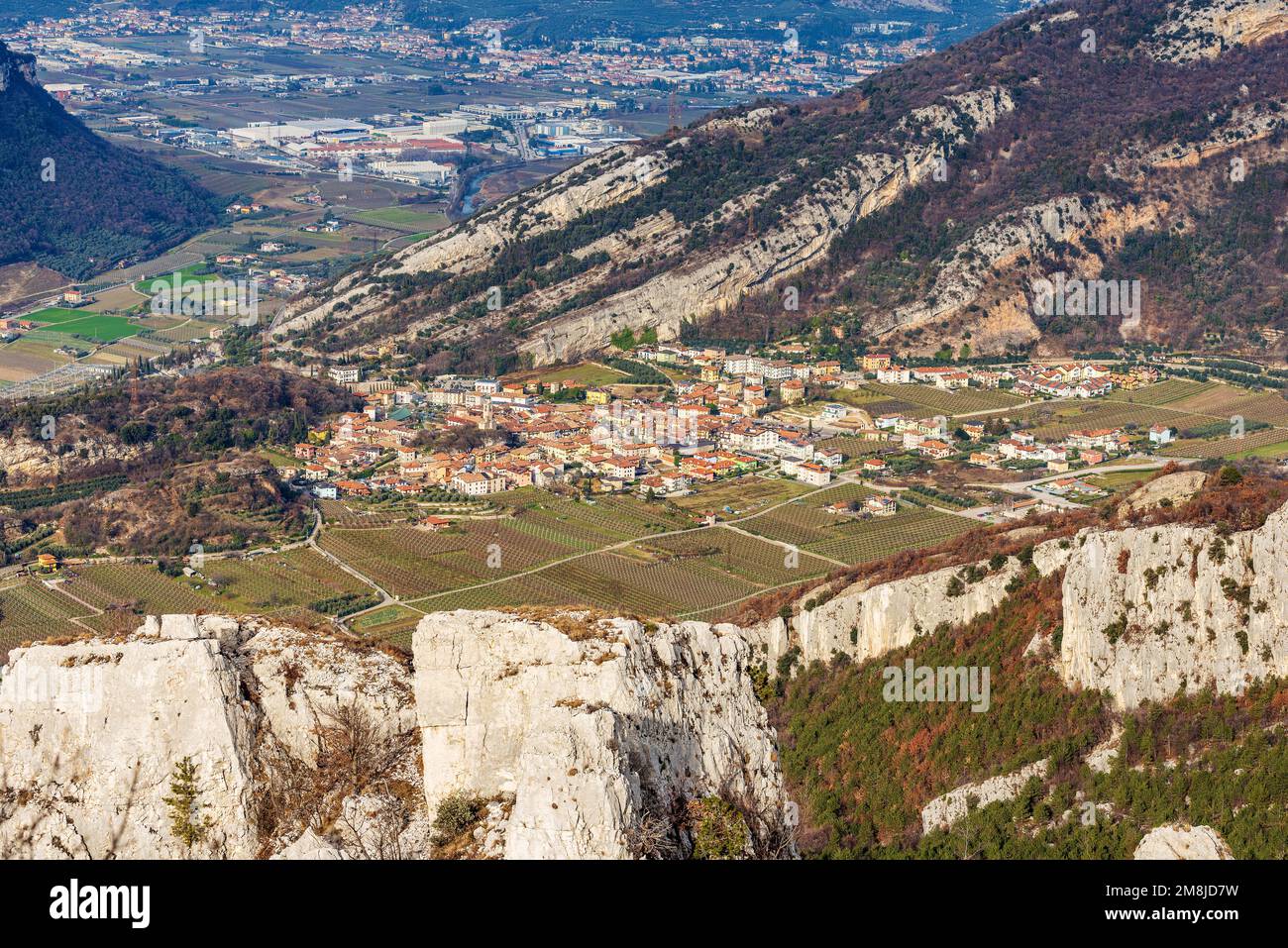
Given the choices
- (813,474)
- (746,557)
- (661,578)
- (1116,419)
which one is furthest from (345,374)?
(1116,419)

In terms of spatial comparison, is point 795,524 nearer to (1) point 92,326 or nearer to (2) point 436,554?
(2) point 436,554

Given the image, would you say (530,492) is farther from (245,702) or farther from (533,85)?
(533,85)

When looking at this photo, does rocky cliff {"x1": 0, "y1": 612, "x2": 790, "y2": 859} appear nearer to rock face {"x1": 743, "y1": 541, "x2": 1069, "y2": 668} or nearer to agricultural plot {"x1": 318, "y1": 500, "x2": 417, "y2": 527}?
rock face {"x1": 743, "y1": 541, "x2": 1069, "y2": 668}

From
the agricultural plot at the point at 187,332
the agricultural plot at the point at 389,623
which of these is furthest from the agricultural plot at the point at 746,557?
the agricultural plot at the point at 187,332

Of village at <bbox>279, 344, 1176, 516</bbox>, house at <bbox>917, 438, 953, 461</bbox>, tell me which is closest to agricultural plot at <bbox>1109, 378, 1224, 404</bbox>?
village at <bbox>279, 344, 1176, 516</bbox>

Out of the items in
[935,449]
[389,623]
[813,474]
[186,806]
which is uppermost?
[186,806]

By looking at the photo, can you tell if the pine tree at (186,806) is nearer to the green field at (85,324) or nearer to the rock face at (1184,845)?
the rock face at (1184,845)

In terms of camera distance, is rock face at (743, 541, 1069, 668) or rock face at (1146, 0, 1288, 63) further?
rock face at (1146, 0, 1288, 63)
